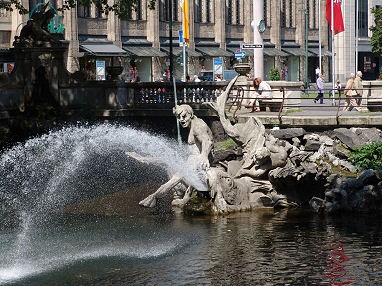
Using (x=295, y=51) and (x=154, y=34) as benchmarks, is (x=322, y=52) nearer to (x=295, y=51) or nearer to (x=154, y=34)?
(x=295, y=51)

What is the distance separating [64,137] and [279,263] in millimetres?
15535

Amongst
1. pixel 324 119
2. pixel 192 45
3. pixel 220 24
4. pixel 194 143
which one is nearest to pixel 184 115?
pixel 194 143

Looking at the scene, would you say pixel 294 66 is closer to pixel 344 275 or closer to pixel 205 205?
pixel 205 205

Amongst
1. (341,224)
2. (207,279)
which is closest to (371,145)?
(341,224)

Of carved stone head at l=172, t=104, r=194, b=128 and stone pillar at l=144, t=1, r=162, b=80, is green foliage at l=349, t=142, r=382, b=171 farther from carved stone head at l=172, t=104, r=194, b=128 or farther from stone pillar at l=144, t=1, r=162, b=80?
stone pillar at l=144, t=1, r=162, b=80

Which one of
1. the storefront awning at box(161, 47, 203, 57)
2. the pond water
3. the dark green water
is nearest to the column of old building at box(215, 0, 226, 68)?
the storefront awning at box(161, 47, 203, 57)

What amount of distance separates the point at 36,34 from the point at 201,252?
18230mm

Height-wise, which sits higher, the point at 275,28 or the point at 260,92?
the point at 275,28

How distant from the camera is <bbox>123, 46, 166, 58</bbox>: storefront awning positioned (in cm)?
7062

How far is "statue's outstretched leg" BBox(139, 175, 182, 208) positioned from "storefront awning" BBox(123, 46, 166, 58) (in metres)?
47.3

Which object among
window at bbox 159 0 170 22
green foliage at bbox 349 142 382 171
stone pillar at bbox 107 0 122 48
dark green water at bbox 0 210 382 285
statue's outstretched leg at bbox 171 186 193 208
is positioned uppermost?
window at bbox 159 0 170 22

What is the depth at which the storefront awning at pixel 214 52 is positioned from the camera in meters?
78.9

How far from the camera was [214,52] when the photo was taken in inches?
3150

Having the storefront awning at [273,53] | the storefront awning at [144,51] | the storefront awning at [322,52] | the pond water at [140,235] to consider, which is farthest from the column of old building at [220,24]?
the pond water at [140,235]
